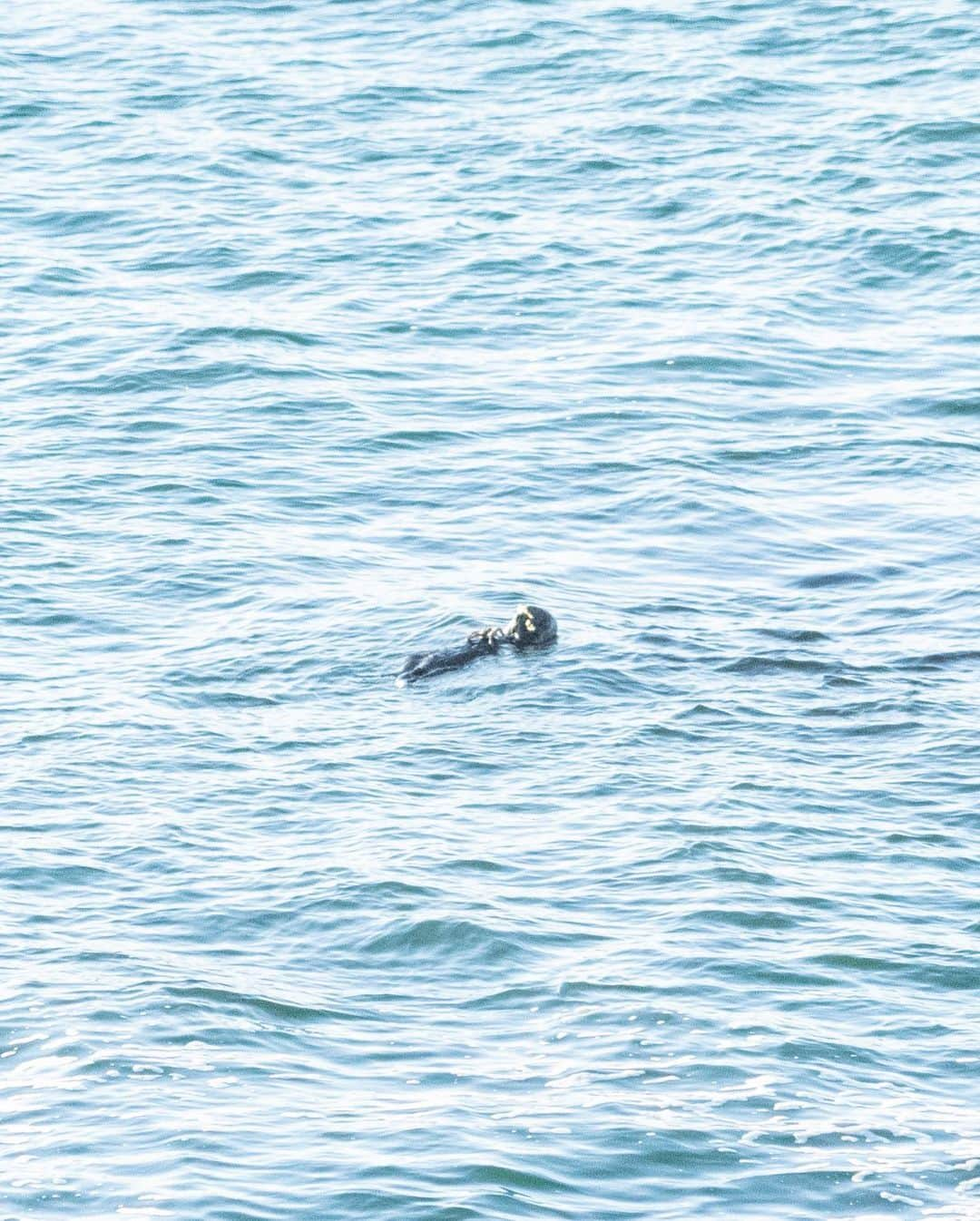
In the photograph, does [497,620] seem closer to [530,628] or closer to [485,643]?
[530,628]

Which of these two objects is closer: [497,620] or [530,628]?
[530,628]

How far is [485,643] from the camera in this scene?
22.1 metres

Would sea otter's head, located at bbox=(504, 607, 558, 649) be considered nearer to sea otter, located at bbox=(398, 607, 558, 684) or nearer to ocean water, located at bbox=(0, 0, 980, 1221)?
sea otter, located at bbox=(398, 607, 558, 684)

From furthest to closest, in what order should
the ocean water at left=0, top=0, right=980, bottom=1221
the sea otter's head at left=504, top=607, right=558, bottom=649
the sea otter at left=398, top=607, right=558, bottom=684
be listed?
the sea otter's head at left=504, top=607, right=558, bottom=649, the sea otter at left=398, top=607, right=558, bottom=684, the ocean water at left=0, top=0, right=980, bottom=1221

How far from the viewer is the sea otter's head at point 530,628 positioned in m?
22.2

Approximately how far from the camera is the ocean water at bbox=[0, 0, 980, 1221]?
583 inches

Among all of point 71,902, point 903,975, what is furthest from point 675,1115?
point 71,902

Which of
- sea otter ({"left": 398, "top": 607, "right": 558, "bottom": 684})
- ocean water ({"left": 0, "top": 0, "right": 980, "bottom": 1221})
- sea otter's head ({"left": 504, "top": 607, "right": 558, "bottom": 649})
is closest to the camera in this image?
ocean water ({"left": 0, "top": 0, "right": 980, "bottom": 1221})

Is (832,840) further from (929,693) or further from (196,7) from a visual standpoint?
(196,7)

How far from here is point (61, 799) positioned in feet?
64.1

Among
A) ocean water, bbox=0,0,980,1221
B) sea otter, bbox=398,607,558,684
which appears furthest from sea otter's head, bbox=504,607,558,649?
ocean water, bbox=0,0,980,1221

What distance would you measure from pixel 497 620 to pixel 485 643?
1339 millimetres

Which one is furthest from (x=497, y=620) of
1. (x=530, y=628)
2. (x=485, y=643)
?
(x=485, y=643)

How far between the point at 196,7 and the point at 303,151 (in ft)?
34.7
